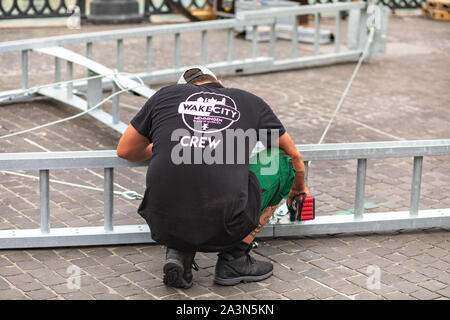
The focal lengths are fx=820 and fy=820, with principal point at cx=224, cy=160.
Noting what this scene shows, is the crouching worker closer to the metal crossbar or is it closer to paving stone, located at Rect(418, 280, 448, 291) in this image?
the metal crossbar

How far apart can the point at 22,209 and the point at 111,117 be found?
288 centimetres

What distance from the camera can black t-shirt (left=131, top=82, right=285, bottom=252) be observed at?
5129 mm

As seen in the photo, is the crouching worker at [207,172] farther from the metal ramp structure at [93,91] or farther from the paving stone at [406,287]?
the metal ramp structure at [93,91]

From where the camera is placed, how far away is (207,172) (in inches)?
202

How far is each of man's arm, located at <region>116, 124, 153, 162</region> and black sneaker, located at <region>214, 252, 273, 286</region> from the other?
895 millimetres

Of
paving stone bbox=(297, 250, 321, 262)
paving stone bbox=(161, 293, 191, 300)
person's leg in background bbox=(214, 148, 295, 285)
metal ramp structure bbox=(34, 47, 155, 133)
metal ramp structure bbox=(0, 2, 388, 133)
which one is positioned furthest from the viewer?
metal ramp structure bbox=(0, 2, 388, 133)

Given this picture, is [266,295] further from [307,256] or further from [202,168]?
[202,168]

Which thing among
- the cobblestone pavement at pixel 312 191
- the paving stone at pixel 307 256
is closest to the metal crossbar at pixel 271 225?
the cobblestone pavement at pixel 312 191

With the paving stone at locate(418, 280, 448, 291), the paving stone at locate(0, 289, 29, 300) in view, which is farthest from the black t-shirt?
the paving stone at locate(418, 280, 448, 291)

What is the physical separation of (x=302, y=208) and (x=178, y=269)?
1.25 m

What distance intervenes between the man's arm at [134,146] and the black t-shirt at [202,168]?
0.15m

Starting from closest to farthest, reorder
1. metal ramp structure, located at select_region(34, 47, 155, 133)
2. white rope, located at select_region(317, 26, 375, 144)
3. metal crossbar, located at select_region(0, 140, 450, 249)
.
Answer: metal crossbar, located at select_region(0, 140, 450, 249) → metal ramp structure, located at select_region(34, 47, 155, 133) → white rope, located at select_region(317, 26, 375, 144)

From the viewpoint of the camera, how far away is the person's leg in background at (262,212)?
542cm
